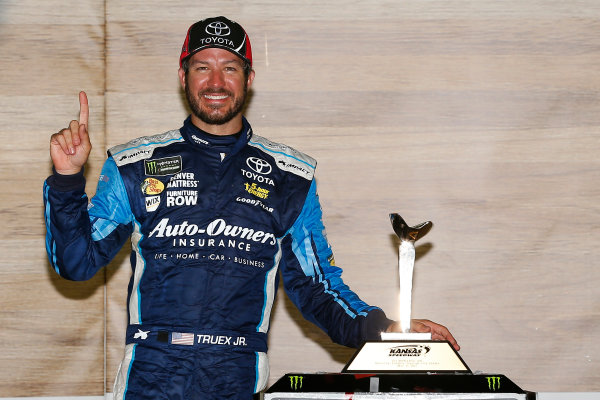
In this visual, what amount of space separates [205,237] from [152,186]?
219mm

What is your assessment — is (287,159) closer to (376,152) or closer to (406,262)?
(406,262)

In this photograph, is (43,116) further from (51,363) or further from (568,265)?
(568,265)

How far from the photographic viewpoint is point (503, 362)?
309 centimetres

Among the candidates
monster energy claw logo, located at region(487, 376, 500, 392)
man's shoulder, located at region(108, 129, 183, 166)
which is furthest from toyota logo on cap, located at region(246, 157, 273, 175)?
monster energy claw logo, located at region(487, 376, 500, 392)

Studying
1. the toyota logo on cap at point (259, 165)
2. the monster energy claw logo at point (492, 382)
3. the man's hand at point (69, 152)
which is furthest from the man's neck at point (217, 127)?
the monster energy claw logo at point (492, 382)

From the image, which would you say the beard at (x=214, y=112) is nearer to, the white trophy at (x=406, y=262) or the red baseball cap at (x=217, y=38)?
the red baseball cap at (x=217, y=38)

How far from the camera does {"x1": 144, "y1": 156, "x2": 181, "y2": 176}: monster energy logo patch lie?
225 centimetres

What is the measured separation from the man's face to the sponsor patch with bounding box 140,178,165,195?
0.24 meters

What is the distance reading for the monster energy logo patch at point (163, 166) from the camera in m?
2.25

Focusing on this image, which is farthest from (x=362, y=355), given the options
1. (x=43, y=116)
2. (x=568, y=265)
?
(x=43, y=116)

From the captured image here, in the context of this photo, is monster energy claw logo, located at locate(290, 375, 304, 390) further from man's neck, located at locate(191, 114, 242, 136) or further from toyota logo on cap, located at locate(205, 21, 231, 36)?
toyota logo on cap, located at locate(205, 21, 231, 36)

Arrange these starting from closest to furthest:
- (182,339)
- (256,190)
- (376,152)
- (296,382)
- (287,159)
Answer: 1. (296,382)
2. (182,339)
3. (256,190)
4. (287,159)
5. (376,152)

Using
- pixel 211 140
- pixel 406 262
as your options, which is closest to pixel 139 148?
pixel 211 140

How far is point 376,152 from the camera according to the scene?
312cm
